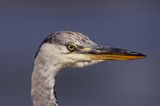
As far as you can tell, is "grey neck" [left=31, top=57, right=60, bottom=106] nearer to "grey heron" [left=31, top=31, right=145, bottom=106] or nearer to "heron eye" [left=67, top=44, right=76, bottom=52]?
"grey heron" [left=31, top=31, right=145, bottom=106]

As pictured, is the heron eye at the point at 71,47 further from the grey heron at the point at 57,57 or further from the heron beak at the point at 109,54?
the heron beak at the point at 109,54

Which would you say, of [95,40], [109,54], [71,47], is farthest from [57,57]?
[95,40]

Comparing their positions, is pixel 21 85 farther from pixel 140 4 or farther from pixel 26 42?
pixel 140 4

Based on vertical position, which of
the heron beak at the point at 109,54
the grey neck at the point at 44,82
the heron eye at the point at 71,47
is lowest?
the grey neck at the point at 44,82

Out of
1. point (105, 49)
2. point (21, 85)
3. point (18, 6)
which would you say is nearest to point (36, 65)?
point (105, 49)

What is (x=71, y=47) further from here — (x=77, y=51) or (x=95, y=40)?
(x=95, y=40)

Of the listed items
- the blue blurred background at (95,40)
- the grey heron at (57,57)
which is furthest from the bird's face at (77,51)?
the blue blurred background at (95,40)

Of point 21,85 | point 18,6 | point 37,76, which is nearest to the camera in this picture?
point 37,76
